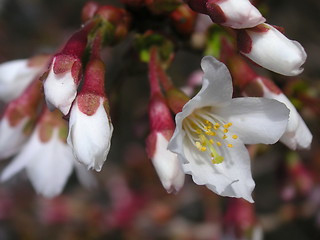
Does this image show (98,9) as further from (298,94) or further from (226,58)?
(298,94)

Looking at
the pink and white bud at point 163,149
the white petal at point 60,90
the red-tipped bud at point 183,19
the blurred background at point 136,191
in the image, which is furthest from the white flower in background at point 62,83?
the blurred background at point 136,191

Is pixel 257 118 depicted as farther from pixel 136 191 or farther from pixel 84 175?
pixel 136 191

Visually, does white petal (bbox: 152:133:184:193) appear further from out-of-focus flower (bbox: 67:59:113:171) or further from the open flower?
out-of-focus flower (bbox: 67:59:113:171)

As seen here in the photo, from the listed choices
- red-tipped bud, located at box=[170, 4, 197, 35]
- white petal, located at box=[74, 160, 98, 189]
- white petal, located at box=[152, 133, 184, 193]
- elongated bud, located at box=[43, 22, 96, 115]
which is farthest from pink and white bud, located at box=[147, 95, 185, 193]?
white petal, located at box=[74, 160, 98, 189]

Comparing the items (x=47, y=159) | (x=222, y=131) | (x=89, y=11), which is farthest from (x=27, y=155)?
(x=222, y=131)

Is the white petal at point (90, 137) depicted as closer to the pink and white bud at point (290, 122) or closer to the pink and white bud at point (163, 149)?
the pink and white bud at point (163, 149)

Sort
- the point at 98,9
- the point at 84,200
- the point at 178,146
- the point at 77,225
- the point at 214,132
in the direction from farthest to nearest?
the point at 84,200 < the point at 77,225 < the point at 98,9 < the point at 214,132 < the point at 178,146

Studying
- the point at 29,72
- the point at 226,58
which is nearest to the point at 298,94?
the point at 226,58
